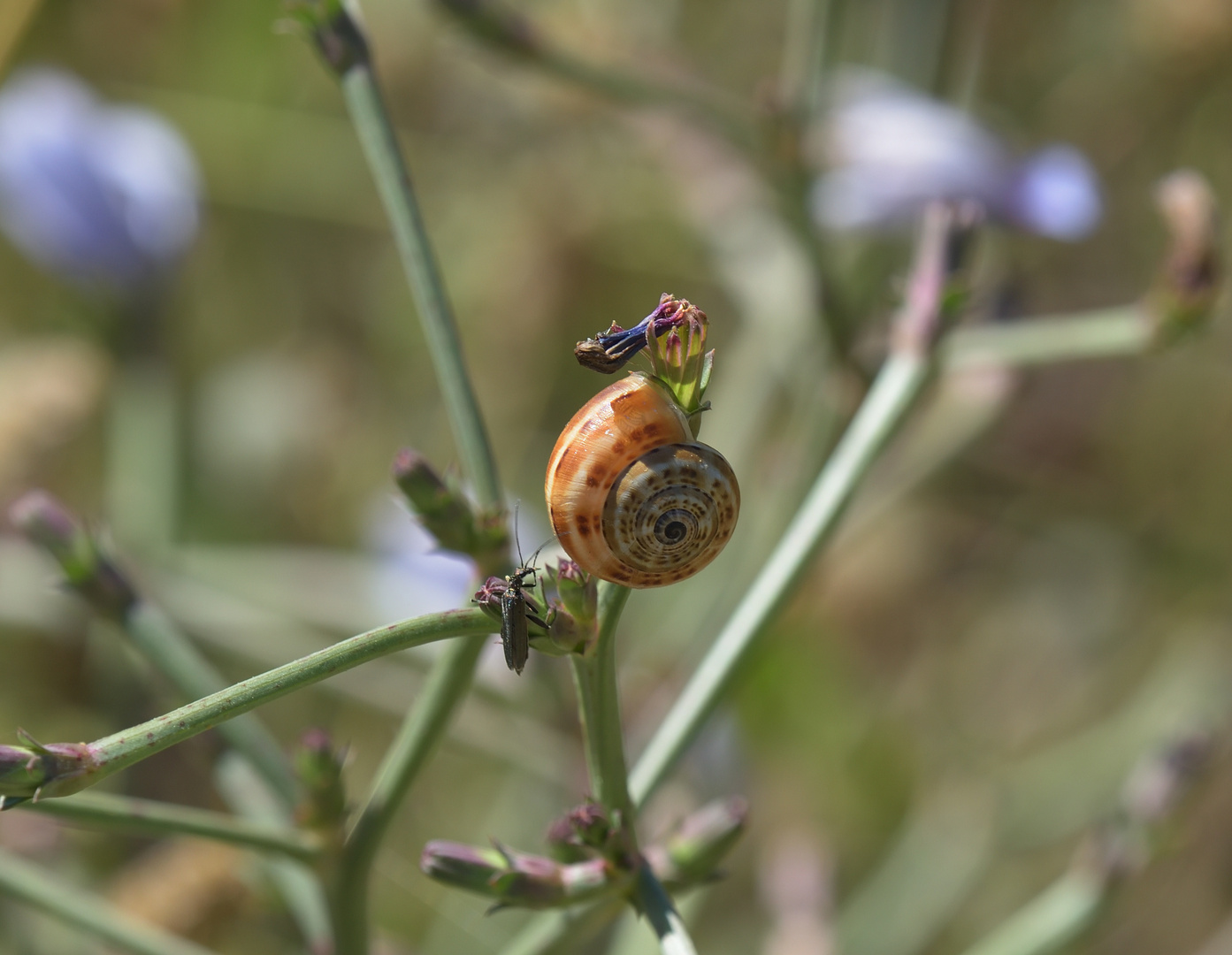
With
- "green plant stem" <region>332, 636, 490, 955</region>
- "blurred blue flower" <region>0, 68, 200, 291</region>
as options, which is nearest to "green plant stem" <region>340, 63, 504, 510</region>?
"green plant stem" <region>332, 636, 490, 955</region>

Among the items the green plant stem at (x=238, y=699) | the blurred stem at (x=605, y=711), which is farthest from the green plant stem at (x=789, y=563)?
the green plant stem at (x=238, y=699)

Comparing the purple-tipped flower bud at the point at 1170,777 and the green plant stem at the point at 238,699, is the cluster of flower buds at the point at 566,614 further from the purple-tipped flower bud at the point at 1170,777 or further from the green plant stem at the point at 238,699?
the purple-tipped flower bud at the point at 1170,777

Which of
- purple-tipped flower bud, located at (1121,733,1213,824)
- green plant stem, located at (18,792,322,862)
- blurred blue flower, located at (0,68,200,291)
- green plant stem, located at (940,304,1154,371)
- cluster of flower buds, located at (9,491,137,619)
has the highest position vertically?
blurred blue flower, located at (0,68,200,291)

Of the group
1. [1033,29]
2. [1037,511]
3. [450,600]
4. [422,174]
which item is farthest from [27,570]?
[1033,29]

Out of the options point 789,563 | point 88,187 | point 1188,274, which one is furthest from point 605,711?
point 88,187

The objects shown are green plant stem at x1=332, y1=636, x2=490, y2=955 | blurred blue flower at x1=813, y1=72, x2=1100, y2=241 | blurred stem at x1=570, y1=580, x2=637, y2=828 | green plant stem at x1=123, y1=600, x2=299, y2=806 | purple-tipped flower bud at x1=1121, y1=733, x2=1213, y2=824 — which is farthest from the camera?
blurred blue flower at x1=813, y1=72, x2=1100, y2=241

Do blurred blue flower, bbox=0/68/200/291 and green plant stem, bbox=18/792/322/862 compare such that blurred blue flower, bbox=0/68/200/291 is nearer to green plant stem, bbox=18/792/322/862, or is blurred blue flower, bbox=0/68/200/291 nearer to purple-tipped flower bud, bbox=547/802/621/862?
green plant stem, bbox=18/792/322/862

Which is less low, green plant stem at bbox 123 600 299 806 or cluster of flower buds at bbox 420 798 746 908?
green plant stem at bbox 123 600 299 806
